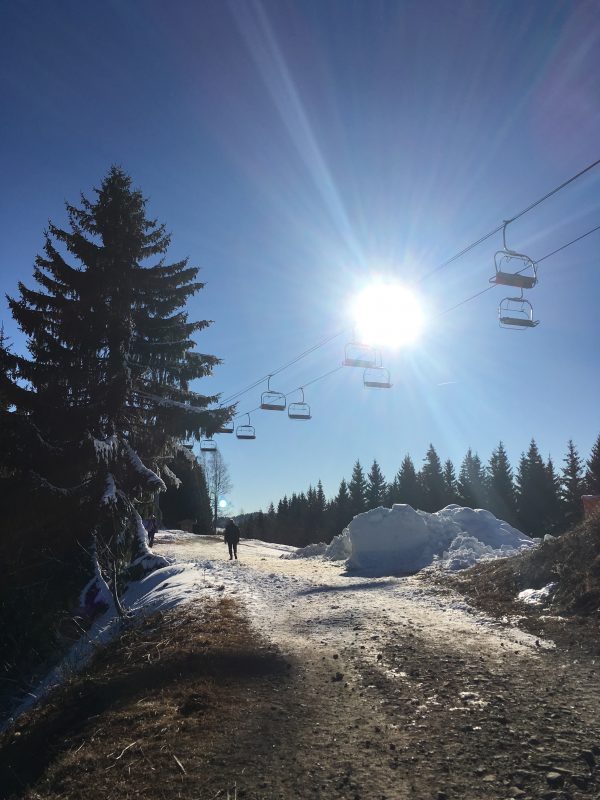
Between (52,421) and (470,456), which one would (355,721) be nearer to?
(52,421)

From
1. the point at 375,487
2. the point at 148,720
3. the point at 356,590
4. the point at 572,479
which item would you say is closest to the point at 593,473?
the point at 572,479

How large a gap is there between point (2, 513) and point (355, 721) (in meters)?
13.7

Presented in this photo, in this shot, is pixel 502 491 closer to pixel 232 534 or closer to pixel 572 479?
pixel 572 479

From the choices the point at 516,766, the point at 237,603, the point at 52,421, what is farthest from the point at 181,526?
the point at 516,766

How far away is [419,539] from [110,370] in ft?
43.8

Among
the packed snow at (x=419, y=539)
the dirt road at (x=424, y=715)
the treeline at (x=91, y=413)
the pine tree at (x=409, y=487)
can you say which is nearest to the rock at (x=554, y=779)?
the dirt road at (x=424, y=715)

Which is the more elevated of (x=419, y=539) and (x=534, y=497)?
(x=534, y=497)

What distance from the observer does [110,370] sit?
59.2ft

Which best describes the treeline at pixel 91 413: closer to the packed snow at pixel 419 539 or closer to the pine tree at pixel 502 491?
the packed snow at pixel 419 539

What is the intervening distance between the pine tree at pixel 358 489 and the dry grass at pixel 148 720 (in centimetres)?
6209

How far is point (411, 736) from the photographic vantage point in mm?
5078

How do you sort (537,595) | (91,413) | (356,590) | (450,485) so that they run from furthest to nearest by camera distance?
(450,485), (91,413), (356,590), (537,595)

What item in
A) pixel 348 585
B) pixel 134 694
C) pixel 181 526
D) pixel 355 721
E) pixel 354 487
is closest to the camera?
pixel 355 721

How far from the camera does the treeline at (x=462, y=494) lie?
5231cm
